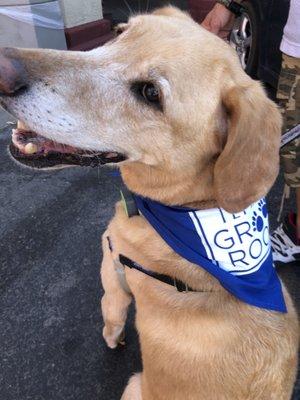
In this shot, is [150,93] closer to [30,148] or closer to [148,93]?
[148,93]

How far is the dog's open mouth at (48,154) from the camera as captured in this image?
5.95 ft

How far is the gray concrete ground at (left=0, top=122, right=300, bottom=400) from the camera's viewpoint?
262 cm

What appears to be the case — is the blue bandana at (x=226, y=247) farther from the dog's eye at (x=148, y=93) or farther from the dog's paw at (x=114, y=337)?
the dog's paw at (x=114, y=337)

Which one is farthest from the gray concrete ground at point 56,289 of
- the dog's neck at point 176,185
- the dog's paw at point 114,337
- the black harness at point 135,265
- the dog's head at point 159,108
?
the dog's head at point 159,108

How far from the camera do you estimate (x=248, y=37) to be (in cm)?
532

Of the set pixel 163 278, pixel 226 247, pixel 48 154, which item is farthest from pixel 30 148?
pixel 226 247

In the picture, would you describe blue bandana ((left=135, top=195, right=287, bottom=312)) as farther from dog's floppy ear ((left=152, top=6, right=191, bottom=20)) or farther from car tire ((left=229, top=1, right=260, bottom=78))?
car tire ((left=229, top=1, right=260, bottom=78))

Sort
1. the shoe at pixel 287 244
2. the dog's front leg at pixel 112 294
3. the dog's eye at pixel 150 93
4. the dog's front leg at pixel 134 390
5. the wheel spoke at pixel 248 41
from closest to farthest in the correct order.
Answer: the dog's eye at pixel 150 93, the dog's front leg at pixel 134 390, the dog's front leg at pixel 112 294, the shoe at pixel 287 244, the wheel spoke at pixel 248 41

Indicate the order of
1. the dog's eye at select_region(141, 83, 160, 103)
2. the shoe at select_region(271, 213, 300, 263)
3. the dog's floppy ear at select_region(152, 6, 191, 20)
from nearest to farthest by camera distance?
the dog's eye at select_region(141, 83, 160, 103), the dog's floppy ear at select_region(152, 6, 191, 20), the shoe at select_region(271, 213, 300, 263)

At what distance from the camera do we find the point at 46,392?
255 centimetres

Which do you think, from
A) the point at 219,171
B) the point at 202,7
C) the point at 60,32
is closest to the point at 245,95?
the point at 219,171

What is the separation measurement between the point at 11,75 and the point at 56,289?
186cm

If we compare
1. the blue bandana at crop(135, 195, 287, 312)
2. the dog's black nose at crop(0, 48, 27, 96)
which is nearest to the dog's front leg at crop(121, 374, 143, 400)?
the blue bandana at crop(135, 195, 287, 312)

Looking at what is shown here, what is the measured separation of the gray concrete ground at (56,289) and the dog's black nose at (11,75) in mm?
1728
